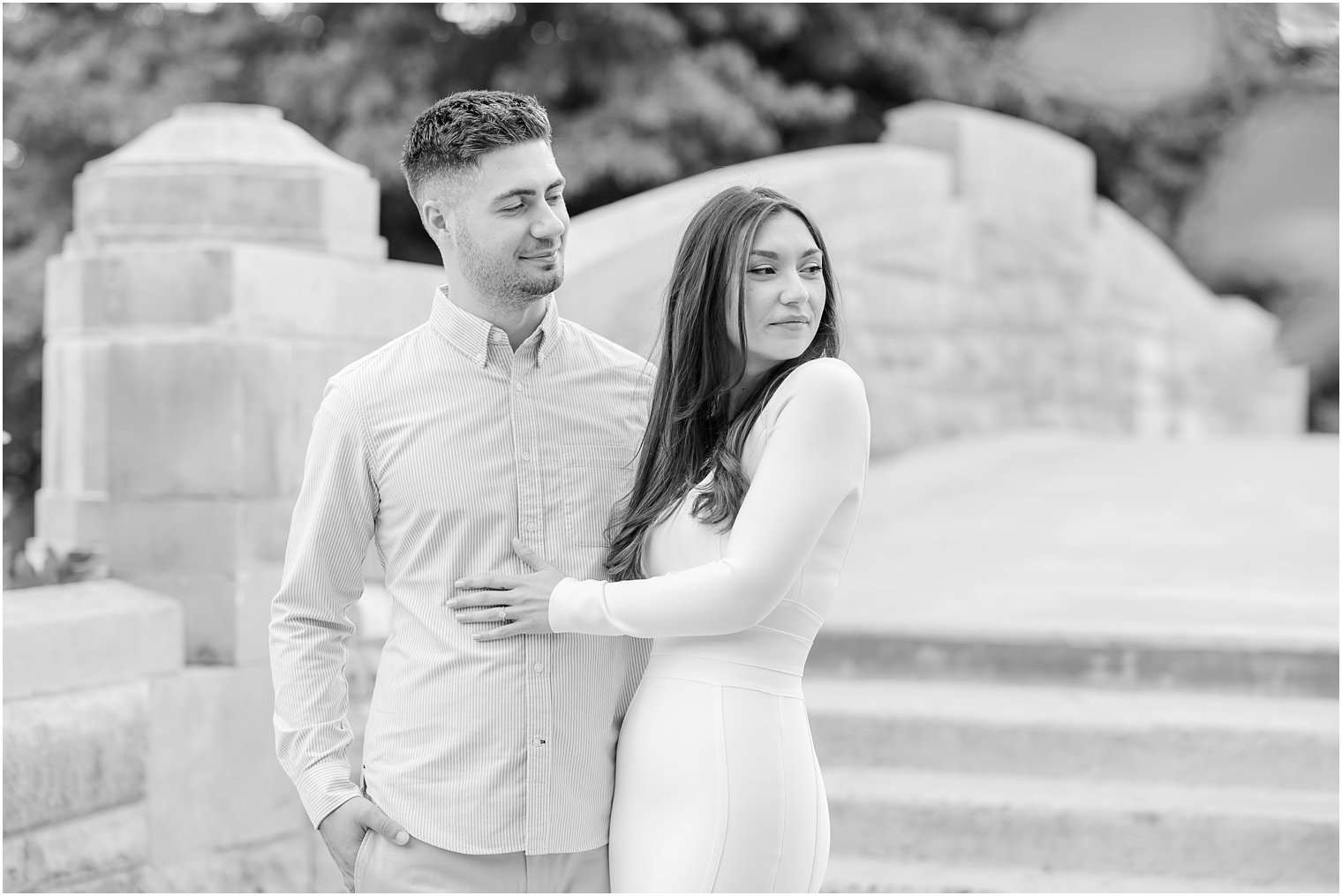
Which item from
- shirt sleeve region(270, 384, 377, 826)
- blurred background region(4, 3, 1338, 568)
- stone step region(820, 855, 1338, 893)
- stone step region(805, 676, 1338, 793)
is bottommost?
stone step region(820, 855, 1338, 893)

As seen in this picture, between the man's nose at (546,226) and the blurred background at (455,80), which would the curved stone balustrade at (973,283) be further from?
the man's nose at (546,226)

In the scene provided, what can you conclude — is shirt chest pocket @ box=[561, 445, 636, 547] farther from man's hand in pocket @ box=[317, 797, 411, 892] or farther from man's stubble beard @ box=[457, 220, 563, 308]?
man's hand in pocket @ box=[317, 797, 411, 892]

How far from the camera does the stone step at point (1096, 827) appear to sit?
3859 mm

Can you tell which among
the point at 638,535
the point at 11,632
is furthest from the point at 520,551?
the point at 11,632

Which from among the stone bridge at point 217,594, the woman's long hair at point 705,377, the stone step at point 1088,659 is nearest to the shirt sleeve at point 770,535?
the woman's long hair at point 705,377

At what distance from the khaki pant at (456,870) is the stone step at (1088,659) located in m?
2.48

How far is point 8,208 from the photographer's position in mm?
10844

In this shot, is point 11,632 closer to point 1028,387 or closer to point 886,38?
point 1028,387

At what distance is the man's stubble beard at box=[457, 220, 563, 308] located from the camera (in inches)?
89.1

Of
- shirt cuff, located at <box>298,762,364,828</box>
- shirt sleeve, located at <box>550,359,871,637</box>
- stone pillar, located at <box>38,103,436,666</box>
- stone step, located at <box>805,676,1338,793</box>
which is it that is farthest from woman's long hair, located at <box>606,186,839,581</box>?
stone step, located at <box>805,676,1338,793</box>

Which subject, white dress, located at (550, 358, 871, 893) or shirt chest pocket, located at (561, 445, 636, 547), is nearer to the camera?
white dress, located at (550, 358, 871, 893)

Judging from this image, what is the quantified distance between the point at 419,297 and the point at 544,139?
7.02 ft

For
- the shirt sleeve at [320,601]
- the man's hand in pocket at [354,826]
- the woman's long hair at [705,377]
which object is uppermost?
the woman's long hair at [705,377]

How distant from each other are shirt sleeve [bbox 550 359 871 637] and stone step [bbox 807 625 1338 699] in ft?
8.49
